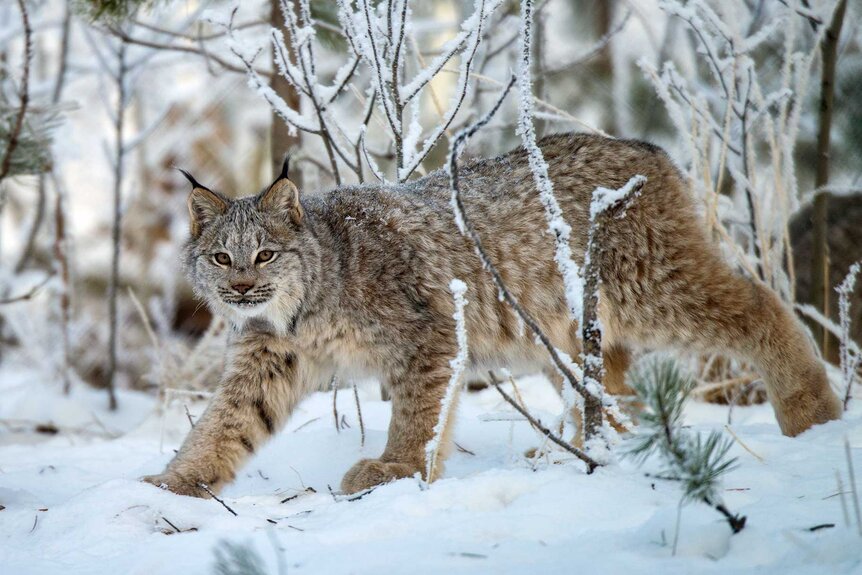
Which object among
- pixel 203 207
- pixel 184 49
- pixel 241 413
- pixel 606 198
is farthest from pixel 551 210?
pixel 184 49

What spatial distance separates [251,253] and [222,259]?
129mm

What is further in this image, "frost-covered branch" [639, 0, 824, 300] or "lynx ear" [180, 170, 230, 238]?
"frost-covered branch" [639, 0, 824, 300]

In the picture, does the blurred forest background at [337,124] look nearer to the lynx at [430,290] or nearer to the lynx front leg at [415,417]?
the lynx at [430,290]

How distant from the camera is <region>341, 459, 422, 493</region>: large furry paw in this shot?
2.99 metres

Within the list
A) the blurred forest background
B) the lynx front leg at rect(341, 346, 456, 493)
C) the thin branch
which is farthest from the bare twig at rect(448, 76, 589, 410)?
the thin branch

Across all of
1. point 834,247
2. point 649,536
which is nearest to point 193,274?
point 649,536

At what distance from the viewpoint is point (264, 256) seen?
3492 millimetres

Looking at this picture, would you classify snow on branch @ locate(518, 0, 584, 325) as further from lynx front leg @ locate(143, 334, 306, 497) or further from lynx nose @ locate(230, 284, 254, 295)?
lynx front leg @ locate(143, 334, 306, 497)

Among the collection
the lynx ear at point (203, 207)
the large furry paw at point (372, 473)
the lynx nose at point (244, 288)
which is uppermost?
the lynx ear at point (203, 207)

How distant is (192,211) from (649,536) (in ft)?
7.45

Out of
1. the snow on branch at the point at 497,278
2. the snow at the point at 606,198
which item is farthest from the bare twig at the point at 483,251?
the snow at the point at 606,198

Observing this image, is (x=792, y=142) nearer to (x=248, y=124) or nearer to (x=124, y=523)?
(x=124, y=523)

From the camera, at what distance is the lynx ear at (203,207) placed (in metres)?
3.55

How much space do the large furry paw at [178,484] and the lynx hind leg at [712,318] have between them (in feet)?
5.44
